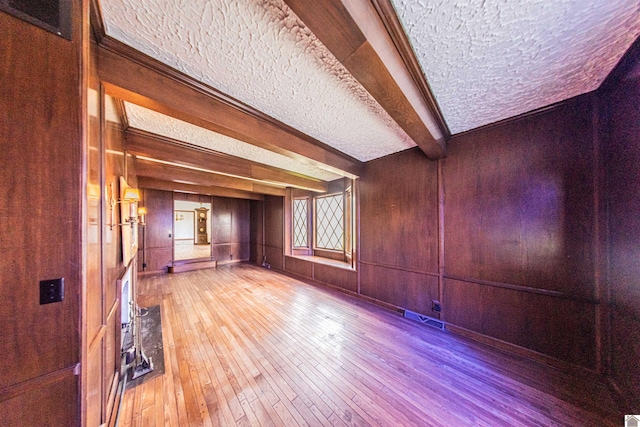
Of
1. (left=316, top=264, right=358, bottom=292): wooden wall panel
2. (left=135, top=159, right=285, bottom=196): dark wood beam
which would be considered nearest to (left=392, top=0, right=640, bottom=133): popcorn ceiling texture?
(left=316, top=264, right=358, bottom=292): wooden wall panel

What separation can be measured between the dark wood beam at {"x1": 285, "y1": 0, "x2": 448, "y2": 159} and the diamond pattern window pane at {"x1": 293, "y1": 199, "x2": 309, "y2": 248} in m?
3.98

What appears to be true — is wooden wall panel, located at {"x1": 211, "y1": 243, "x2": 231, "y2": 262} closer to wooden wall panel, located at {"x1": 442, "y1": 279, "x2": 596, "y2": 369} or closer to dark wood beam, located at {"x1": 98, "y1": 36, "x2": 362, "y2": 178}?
dark wood beam, located at {"x1": 98, "y1": 36, "x2": 362, "y2": 178}

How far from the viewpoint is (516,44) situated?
1172mm

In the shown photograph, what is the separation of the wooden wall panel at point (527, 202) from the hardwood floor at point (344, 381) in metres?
0.88

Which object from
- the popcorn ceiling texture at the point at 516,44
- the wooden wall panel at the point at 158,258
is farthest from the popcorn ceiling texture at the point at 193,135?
the wooden wall panel at the point at 158,258

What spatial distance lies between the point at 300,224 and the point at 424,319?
367 cm

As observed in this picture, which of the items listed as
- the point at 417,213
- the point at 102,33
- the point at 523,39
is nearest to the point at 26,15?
the point at 102,33

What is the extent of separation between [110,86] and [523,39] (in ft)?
8.38

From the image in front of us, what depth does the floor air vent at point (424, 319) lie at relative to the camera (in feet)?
8.28

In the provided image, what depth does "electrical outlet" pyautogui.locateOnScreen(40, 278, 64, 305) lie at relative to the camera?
0.76 metres

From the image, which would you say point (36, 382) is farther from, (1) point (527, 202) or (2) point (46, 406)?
(1) point (527, 202)

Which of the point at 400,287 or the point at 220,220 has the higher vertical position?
the point at 220,220

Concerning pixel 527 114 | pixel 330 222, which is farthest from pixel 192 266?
pixel 527 114

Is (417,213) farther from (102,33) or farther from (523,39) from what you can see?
(102,33)
